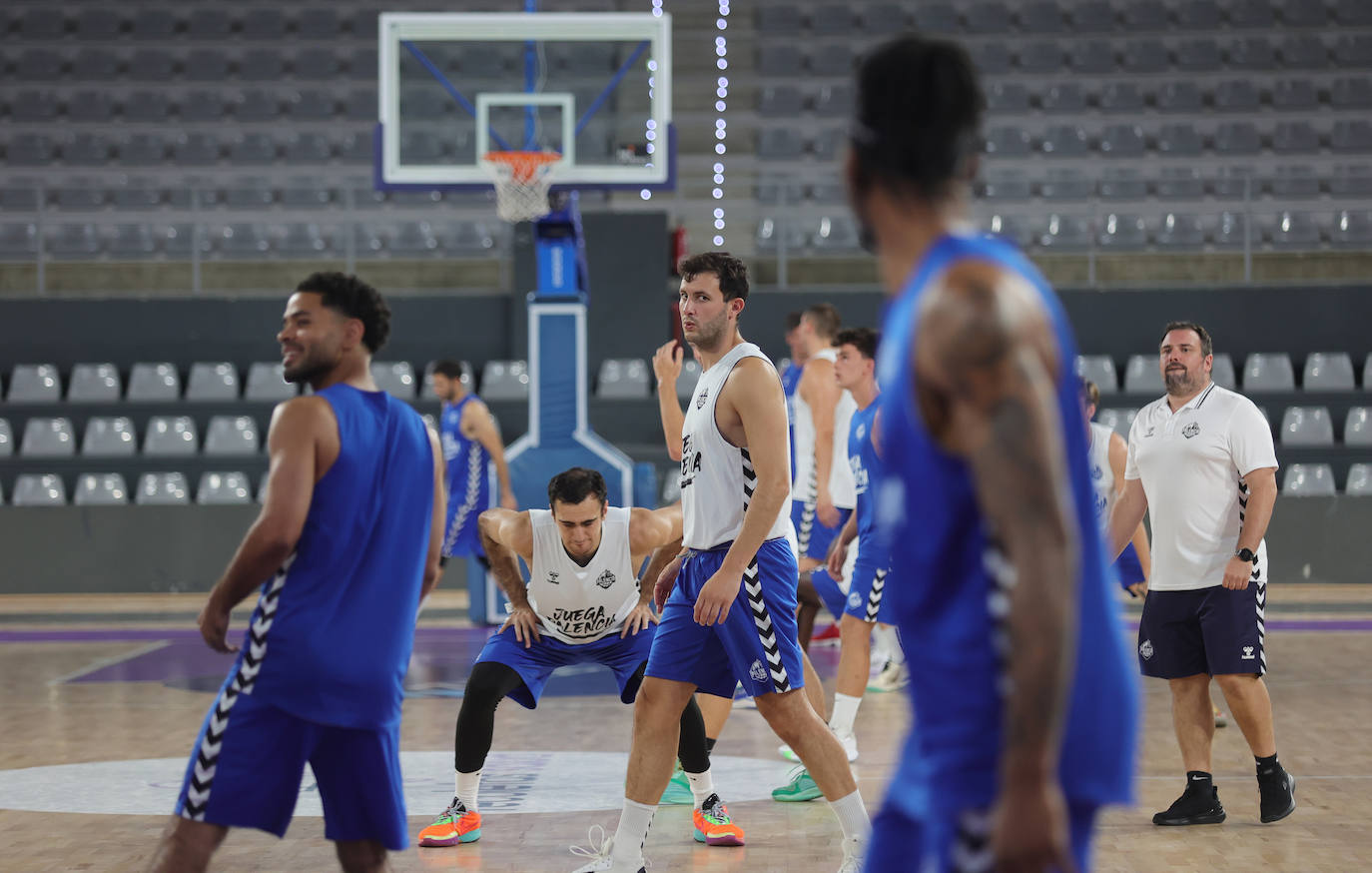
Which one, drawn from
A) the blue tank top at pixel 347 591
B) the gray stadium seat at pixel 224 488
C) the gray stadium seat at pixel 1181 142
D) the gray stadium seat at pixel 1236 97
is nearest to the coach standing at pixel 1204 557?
the blue tank top at pixel 347 591

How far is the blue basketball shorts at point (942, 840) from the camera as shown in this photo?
1.97 meters

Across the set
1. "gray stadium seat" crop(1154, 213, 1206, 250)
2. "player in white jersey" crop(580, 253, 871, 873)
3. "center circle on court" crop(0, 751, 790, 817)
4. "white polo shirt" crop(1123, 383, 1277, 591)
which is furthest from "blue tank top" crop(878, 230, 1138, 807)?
"gray stadium seat" crop(1154, 213, 1206, 250)

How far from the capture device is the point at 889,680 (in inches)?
356

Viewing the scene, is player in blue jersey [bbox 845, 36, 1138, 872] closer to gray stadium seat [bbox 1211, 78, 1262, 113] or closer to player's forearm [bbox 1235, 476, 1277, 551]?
player's forearm [bbox 1235, 476, 1277, 551]

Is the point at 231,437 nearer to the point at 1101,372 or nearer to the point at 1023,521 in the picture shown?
the point at 1101,372

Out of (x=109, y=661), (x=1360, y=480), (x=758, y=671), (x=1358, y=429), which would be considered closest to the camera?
(x=758, y=671)

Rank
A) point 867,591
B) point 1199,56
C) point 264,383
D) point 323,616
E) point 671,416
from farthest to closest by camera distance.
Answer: point 1199,56, point 264,383, point 867,591, point 671,416, point 323,616

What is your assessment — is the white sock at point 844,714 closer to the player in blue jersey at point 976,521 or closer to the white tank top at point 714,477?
the white tank top at point 714,477

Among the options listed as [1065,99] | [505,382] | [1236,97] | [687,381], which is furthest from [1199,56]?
[505,382]

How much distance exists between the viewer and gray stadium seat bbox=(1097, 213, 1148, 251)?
653 inches

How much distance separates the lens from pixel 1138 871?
4.82 meters

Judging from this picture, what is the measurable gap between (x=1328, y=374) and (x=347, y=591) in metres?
14.5

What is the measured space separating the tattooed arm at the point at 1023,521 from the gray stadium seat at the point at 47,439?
15.0m

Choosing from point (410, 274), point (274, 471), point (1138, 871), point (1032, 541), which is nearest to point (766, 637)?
point (1138, 871)
